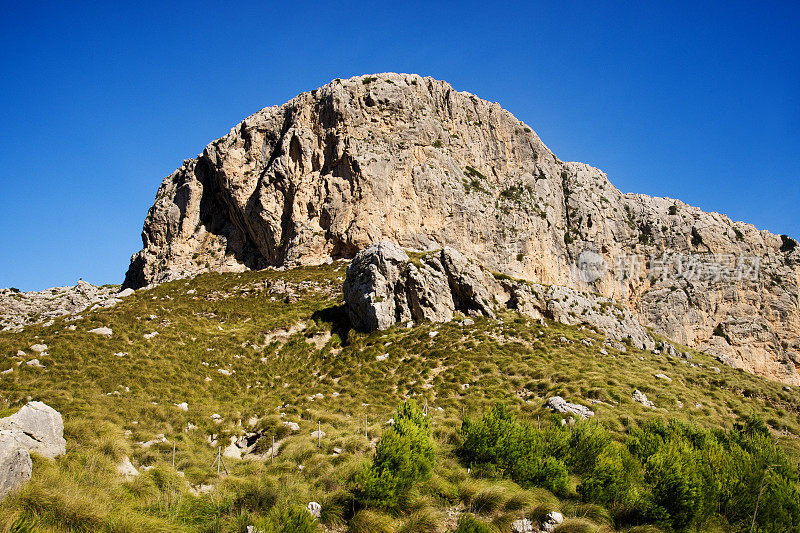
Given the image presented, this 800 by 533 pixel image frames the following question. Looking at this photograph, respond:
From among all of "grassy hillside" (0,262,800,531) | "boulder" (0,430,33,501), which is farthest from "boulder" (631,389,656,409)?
"boulder" (0,430,33,501)

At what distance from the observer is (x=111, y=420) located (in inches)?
629

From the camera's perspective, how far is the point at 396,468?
1145cm

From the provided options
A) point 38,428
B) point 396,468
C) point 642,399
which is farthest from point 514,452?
point 38,428

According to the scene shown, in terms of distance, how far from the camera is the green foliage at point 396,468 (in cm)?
1069

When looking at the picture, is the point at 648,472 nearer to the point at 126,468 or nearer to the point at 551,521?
the point at 551,521

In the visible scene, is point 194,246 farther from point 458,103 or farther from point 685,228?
point 685,228

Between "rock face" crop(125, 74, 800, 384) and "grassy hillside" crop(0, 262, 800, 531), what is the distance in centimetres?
1421

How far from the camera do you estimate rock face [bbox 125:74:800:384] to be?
5038cm

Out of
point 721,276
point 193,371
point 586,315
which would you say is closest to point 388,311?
point 193,371

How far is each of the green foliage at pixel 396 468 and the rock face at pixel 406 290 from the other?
19114 millimetres

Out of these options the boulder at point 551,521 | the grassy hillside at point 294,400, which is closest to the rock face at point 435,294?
the grassy hillside at point 294,400

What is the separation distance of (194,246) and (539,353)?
160ft

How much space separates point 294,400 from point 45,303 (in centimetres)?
4605

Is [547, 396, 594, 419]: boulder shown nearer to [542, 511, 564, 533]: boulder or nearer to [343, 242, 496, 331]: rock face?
[542, 511, 564, 533]: boulder
